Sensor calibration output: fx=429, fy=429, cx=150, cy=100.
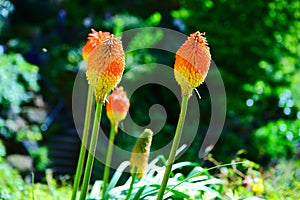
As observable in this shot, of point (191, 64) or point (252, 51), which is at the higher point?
point (252, 51)

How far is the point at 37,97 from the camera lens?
257 inches

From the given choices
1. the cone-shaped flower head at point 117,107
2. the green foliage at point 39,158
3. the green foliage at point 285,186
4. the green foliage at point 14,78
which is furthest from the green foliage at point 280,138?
the cone-shaped flower head at point 117,107

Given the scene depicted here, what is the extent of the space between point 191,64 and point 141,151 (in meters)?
0.51

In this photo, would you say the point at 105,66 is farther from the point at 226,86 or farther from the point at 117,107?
the point at 226,86

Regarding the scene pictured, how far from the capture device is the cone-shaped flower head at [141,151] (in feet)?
6.00

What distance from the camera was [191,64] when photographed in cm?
155

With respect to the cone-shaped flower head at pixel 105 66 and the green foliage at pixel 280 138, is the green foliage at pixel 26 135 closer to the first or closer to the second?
the green foliage at pixel 280 138

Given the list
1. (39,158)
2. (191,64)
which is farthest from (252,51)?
(191,64)

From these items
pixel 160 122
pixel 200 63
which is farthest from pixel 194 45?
pixel 160 122

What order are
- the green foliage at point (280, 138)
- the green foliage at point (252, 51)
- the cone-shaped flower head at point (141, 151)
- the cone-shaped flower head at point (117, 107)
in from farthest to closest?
the green foliage at point (252, 51)
the green foliage at point (280, 138)
the cone-shaped flower head at point (117, 107)
the cone-shaped flower head at point (141, 151)

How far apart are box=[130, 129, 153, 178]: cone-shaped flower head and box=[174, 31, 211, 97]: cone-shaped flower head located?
33 cm

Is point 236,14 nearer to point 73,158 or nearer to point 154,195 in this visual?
point 73,158

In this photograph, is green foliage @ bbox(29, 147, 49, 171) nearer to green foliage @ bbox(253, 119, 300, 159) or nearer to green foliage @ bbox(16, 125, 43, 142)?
green foliage @ bbox(16, 125, 43, 142)

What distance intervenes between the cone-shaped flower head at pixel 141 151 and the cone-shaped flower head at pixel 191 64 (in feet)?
1.10
